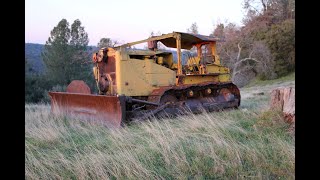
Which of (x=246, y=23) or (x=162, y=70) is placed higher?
(x=246, y=23)

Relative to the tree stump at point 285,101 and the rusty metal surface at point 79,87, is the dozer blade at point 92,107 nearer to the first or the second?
the rusty metal surface at point 79,87

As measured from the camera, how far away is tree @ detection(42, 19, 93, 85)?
28812 millimetres

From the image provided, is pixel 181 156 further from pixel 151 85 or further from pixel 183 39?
pixel 183 39

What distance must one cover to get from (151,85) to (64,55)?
23150 millimetres

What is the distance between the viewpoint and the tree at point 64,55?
28.8 m

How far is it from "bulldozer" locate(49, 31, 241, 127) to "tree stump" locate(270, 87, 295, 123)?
2.56m

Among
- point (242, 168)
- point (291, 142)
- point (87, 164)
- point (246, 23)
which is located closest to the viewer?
point (242, 168)

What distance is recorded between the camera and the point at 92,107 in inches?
300

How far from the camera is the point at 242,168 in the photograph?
3.34 metres

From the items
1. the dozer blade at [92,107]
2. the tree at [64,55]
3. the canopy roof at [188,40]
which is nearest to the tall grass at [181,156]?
the dozer blade at [92,107]

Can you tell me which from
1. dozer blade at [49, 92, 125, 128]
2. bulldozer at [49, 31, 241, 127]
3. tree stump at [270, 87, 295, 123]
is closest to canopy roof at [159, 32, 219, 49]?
bulldozer at [49, 31, 241, 127]
